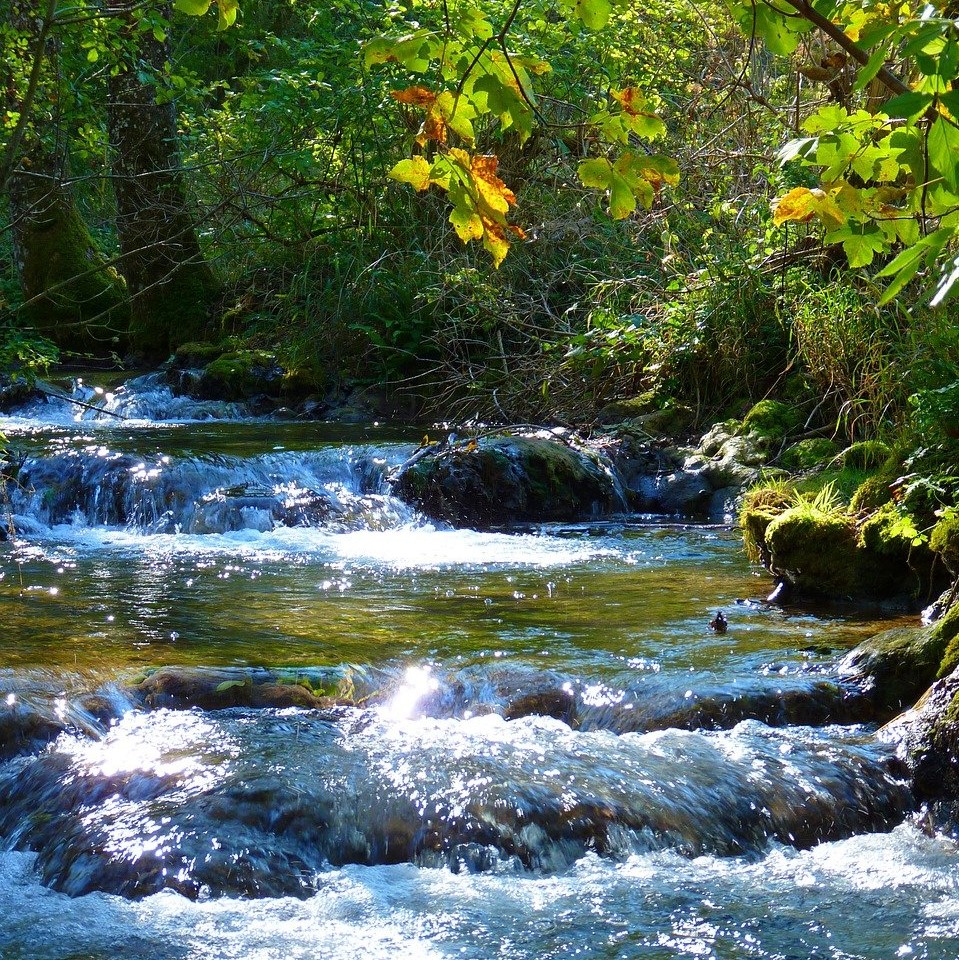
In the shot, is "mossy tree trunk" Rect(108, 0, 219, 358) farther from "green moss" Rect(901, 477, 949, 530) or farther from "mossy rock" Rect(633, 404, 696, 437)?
"green moss" Rect(901, 477, 949, 530)

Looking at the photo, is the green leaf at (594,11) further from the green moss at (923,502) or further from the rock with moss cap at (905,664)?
the green moss at (923,502)

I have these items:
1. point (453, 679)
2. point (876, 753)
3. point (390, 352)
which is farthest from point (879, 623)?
point (390, 352)

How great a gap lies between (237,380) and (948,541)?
8.87 m

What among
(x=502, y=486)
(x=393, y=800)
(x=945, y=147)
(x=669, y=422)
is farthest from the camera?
(x=669, y=422)

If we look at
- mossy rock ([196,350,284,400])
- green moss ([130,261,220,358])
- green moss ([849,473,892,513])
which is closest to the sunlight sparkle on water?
green moss ([849,473,892,513])

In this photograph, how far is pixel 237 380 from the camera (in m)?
12.8

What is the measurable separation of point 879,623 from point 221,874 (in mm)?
3602

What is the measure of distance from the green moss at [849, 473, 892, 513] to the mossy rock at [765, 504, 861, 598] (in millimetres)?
134

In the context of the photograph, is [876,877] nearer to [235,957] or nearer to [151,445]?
[235,957]

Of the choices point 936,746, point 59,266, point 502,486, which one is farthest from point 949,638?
point 59,266

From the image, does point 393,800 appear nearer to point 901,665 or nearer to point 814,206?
point 901,665

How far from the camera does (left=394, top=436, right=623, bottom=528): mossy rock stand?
346 inches

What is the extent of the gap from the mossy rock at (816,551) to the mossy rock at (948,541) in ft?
2.00

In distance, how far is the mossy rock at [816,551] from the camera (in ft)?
20.2
